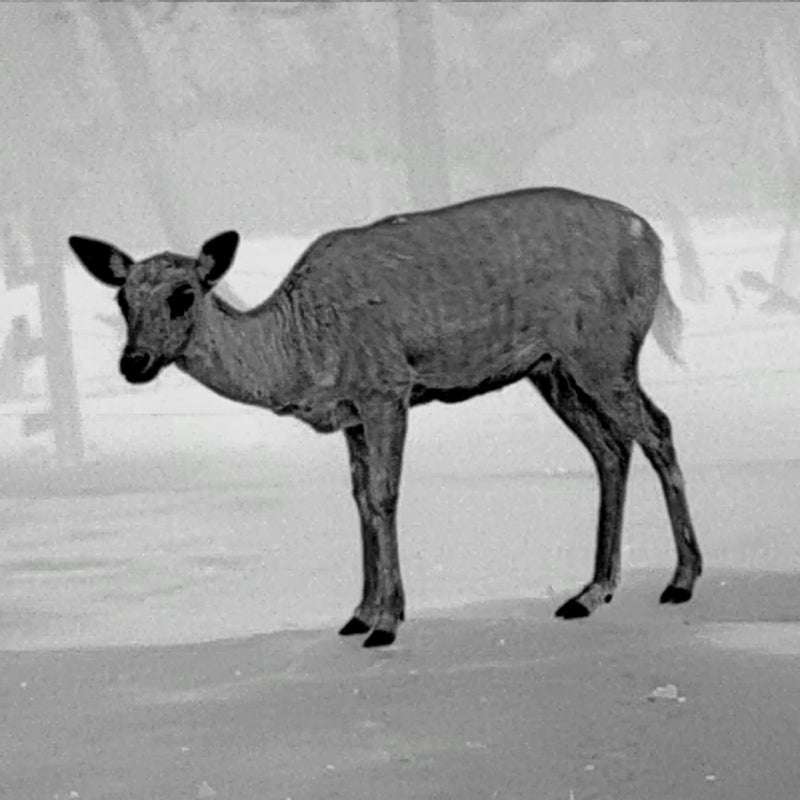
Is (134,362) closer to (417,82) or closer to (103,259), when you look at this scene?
(103,259)

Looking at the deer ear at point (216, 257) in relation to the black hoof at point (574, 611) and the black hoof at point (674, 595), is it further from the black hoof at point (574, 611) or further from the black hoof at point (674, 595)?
the black hoof at point (674, 595)

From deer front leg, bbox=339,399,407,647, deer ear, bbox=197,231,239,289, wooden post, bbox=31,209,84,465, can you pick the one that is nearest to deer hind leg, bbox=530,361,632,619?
deer front leg, bbox=339,399,407,647

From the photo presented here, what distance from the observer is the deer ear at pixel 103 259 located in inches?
168

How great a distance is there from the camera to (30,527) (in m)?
7.92

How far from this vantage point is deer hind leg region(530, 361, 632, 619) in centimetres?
479

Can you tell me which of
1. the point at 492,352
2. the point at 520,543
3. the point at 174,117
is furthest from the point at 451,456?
the point at 492,352

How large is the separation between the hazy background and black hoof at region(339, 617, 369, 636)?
10.1ft

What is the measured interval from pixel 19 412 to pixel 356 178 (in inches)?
86.6

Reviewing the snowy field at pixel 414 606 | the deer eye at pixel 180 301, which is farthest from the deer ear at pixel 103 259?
the snowy field at pixel 414 606

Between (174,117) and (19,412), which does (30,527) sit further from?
(174,117)

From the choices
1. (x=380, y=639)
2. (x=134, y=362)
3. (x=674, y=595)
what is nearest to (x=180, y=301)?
(x=134, y=362)

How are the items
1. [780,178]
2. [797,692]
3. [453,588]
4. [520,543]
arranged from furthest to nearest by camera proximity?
[780,178]
[520,543]
[453,588]
[797,692]

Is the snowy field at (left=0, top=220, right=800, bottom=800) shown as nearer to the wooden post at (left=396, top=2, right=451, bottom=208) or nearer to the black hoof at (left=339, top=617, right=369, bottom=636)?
the black hoof at (left=339, top=617, right=369, bottom=636)

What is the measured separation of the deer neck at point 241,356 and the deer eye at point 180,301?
7 centimetres
